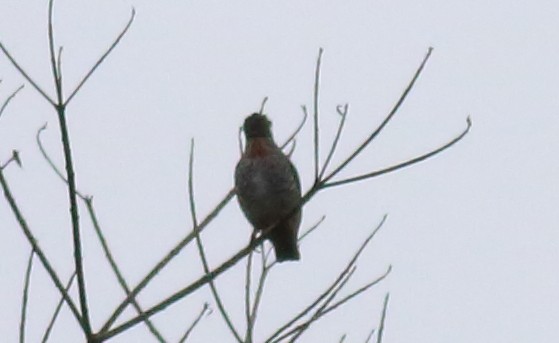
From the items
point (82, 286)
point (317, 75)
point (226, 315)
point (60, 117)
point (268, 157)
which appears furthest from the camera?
point (268, 157)

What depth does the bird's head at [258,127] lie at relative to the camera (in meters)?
6.21

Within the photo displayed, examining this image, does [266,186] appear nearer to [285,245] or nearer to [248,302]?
[285,245]

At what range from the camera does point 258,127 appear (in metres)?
6.21

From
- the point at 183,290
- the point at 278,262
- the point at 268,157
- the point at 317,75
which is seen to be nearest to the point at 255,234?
the point at 278,262

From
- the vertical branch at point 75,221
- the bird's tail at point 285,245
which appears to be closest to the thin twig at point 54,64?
the vertical branch at point 75,221

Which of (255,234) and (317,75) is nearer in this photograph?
(317,75)

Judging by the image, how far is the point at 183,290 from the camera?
3.33 meters

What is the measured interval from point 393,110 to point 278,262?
2.30 metres

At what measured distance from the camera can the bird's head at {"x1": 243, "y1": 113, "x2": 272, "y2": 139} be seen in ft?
20.4

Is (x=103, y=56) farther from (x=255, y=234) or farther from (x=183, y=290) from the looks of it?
(x=255, y=234)

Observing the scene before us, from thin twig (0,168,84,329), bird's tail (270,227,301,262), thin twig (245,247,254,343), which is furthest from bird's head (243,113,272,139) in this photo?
thin twig (0,168,84,329)

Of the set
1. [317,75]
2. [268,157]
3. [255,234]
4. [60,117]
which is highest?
[268,157]

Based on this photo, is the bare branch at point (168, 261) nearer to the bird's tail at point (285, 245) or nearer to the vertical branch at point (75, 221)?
the vertical branch at point (75, 221)

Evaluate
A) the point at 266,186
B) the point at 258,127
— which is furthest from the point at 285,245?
the point at 258,127
